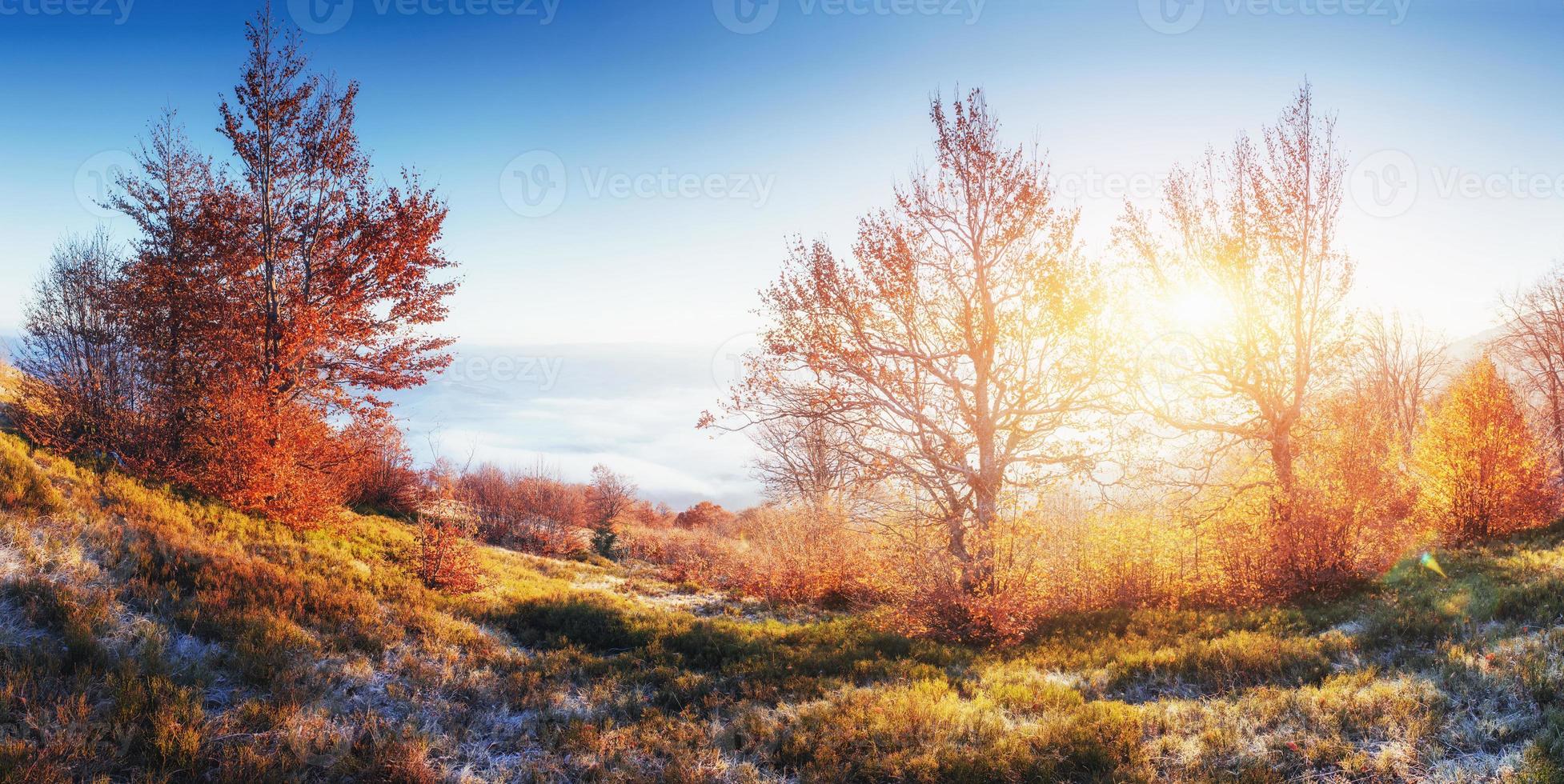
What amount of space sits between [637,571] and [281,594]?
14.7 m

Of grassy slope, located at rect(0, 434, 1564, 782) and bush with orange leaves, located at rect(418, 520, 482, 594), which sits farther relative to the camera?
bush with orange leaves, located at rect(418, 520, 482, 594)

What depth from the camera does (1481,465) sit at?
15.3 meters

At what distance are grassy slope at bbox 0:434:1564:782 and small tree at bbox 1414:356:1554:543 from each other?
538 cm

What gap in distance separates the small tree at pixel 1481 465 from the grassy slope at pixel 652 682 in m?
5.38

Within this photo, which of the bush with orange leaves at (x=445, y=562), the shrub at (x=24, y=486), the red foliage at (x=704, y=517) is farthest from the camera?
the red foliage at (x=704, y=517)

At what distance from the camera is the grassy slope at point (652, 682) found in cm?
562

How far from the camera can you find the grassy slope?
5.62 meters

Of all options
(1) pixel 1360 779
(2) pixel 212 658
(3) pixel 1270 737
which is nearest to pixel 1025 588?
(3) pixel 1270 737

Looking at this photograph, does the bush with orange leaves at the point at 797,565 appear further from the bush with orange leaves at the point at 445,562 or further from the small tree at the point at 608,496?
the small tree at the point at 608,496

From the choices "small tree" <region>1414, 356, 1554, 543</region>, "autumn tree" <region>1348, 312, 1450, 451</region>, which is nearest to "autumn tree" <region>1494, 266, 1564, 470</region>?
"autumn tree" <region>1348, 312, 1450, 451</region>

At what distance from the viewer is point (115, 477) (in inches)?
442

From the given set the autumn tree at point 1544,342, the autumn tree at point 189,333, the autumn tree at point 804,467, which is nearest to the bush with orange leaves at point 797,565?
the autumn tree at point 804,467

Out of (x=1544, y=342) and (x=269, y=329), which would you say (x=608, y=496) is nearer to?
(x=269, y=329)

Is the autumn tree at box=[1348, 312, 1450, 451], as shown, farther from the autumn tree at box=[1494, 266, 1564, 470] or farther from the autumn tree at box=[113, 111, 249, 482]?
the autumn tree at box=[113, 111, 249, 482]
